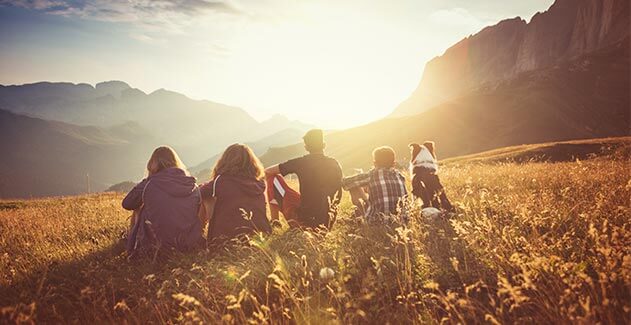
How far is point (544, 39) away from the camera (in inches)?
5605

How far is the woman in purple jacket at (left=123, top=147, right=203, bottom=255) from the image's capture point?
5.57m

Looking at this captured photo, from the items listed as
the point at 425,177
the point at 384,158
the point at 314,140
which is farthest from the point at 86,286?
the point at 425,177

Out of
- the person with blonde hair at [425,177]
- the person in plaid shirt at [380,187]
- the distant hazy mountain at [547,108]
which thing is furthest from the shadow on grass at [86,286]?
the distant hazy mountain at [547,108]

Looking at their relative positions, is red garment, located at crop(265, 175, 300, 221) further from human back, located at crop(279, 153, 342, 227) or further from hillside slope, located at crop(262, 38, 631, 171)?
hillside slope, located at crop(262, 38, 631, 171)

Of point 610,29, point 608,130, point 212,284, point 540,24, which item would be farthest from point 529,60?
point 212,284

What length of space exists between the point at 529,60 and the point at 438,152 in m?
92.3

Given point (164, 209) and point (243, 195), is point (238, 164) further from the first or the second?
point (164, 209)

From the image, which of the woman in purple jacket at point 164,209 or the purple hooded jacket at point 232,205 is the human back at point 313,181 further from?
the woman in purple jacket at point 164,209

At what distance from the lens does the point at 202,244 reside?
230 inches

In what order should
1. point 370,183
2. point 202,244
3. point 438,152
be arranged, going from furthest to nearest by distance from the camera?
point 438,152, point 370,183, point 202,244

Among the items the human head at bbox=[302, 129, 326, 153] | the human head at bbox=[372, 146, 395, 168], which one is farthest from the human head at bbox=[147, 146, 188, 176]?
the human head at bbox=[372, 146, 395, 168]

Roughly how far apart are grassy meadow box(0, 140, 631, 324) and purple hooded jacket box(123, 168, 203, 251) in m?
0.41

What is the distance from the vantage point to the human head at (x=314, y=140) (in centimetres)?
709

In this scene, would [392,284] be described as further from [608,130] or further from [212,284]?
[608,130]
